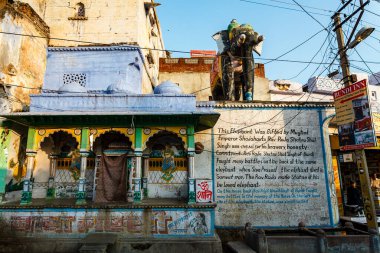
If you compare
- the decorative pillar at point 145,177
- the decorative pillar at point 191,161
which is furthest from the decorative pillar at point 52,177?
the decorative pillar at point 191,161

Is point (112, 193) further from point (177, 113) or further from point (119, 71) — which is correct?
point (119, 71)

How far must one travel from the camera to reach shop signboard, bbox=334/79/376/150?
789cm

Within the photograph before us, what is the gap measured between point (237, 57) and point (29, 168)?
9.85 metres

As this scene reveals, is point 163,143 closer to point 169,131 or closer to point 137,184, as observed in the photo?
point 169,131

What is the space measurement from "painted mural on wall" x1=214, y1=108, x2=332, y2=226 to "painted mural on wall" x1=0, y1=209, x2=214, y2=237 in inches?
72.5

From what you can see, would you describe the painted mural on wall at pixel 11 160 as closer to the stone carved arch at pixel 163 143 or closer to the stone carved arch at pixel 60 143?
the stone carved arch at pixel 60 143

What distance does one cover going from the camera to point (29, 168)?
9109mm

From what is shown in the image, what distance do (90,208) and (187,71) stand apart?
16.2 metres

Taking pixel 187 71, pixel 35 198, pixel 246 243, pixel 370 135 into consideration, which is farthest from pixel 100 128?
pixel 187 71

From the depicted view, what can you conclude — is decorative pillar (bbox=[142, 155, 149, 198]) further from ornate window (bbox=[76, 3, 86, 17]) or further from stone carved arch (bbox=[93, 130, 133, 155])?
ornate window (bbox=[76, 3, 86, 17])

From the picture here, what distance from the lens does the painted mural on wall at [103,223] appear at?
845 centimetres

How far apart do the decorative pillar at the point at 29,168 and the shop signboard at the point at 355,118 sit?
33.1 feet

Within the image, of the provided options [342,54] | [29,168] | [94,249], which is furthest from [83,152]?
[342,54]

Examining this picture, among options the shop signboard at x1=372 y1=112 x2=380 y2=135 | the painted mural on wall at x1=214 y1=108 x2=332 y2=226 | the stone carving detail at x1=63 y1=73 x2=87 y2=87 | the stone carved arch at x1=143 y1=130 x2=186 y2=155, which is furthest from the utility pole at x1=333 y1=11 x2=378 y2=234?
the stone carving detail at x1=63 y1=73 x2=87 y2=87
